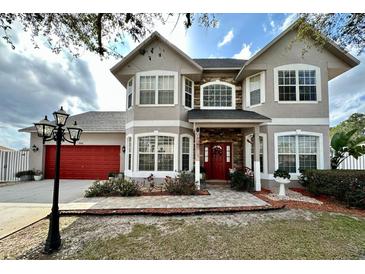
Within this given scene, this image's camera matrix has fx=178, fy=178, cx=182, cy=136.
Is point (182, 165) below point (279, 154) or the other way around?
below

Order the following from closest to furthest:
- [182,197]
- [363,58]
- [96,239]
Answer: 1. [96,239]
2. [182,197]
3. [363,58]

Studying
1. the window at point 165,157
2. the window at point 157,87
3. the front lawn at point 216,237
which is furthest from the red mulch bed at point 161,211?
the window at point 157,87

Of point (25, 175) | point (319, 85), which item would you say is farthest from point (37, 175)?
point (319, 85)

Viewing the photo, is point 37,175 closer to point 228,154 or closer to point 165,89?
point 165,89

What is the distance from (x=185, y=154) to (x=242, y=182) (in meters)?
3.24

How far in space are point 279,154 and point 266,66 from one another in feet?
15.2

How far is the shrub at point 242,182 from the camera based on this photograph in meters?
8.51

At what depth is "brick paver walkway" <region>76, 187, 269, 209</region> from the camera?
616 cm

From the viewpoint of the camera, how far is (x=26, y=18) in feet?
14.7

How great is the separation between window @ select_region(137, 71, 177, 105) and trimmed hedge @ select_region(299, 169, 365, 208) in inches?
295

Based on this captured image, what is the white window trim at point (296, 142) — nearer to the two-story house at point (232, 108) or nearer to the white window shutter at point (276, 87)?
the two-story house at point (232, 108)

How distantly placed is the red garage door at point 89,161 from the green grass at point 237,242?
8288mm
